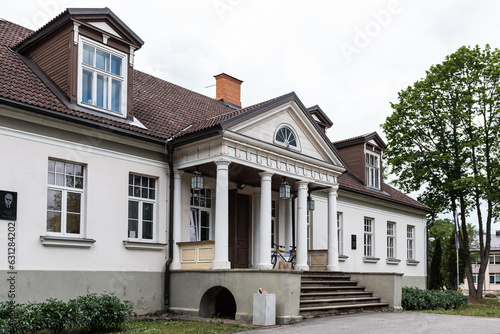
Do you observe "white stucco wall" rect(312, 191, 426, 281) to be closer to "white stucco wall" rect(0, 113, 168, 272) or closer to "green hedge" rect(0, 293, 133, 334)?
"white stucco wall" rect(0, 113, 168, 272)

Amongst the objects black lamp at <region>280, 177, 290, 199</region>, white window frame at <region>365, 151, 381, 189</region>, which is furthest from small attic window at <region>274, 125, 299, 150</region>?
white window frame at <region>365, 151, 381, 189</region>

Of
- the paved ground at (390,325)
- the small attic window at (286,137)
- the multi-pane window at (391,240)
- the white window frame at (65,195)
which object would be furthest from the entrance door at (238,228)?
the multi-pane window at (391,240)

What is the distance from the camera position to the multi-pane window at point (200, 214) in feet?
51.7

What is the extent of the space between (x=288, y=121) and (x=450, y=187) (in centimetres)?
1256

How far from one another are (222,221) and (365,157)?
1204cm

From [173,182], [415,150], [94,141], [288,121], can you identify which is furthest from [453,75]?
[94,141]

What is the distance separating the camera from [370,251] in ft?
75.6

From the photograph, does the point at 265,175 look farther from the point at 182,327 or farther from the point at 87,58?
the point at 87,58

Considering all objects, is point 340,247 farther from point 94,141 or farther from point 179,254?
point 94,141

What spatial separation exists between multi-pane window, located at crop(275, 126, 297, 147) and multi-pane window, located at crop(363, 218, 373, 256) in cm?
824

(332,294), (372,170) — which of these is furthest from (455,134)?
(332,294)

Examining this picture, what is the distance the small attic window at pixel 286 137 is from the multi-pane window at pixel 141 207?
12.4 feet

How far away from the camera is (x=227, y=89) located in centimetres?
2380

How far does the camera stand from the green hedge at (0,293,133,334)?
9742 mm
